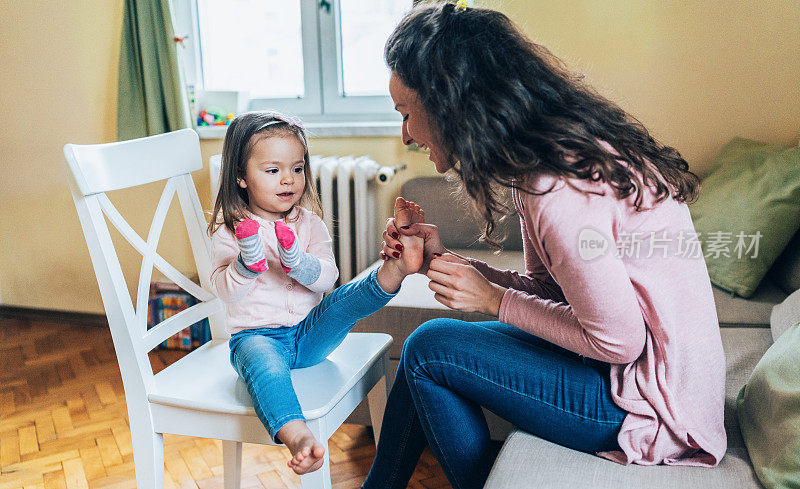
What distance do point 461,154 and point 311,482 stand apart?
24.0 inches

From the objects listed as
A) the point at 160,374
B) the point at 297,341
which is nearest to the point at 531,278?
the point at 297,341

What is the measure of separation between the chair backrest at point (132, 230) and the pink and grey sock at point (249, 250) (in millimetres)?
214

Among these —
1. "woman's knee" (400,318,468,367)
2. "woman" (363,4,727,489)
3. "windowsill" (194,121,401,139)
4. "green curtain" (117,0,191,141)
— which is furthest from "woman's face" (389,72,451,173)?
"green curtain" (117,0,191,141)

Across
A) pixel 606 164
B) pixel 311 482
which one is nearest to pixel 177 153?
pixel 311 482

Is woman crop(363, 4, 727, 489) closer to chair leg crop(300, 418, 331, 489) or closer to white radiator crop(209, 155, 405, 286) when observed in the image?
chair leg crop(300, 418, 331, 489)

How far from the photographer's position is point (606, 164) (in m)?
0.89

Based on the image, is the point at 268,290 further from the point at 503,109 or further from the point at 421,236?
the point at 503,109

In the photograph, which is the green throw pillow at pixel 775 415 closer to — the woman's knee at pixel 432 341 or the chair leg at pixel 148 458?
the woman's knee at pixel 432 341

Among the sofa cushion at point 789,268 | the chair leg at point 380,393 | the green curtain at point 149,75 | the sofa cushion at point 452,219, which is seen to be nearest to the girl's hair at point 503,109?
the chair leg at point 380,393

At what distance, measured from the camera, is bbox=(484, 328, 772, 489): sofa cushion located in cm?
92

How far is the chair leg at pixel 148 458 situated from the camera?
120 cm

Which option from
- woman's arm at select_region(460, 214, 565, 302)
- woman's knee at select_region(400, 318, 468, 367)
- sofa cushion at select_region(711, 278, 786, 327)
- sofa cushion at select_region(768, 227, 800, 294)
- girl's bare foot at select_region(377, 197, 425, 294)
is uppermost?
girl's bare foot at select_region(377, 197, 425, 294)

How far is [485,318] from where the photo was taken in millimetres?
1668

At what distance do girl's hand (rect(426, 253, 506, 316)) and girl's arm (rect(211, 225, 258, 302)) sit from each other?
1.17 feet
